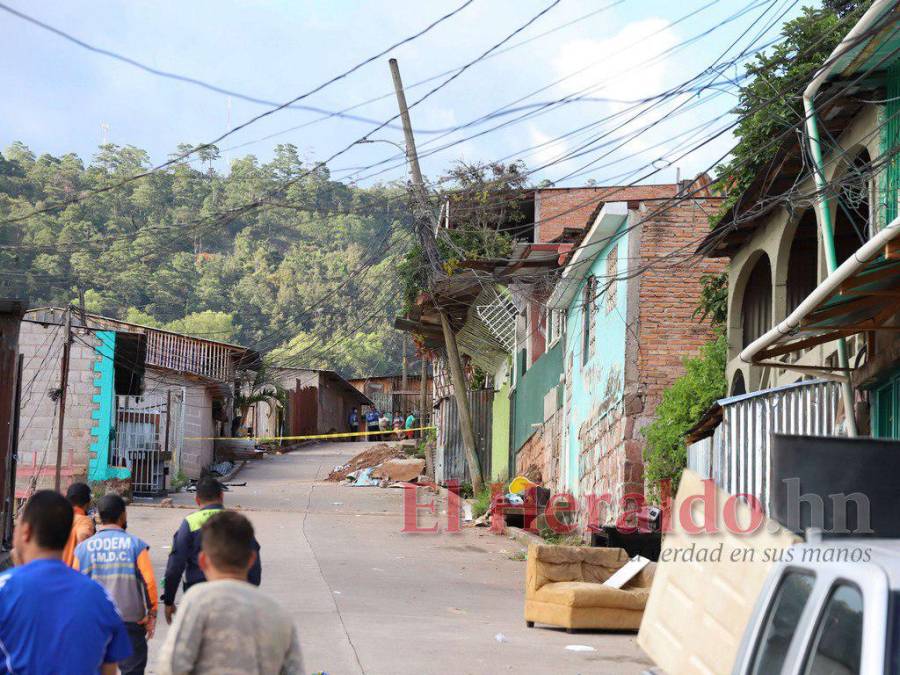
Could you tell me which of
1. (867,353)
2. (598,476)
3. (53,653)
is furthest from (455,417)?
(53,653)

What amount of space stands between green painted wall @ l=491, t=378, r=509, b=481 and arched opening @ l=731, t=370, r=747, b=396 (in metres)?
14.0

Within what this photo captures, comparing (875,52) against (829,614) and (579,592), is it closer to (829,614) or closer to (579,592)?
(579,592)

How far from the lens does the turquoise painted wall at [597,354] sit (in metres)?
16.3

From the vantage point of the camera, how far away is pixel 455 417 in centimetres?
2891

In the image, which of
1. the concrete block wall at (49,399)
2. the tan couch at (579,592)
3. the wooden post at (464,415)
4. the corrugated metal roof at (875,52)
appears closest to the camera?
the corrugated metal roof at (875,52)

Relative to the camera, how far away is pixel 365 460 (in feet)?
113

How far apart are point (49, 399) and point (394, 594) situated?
660 inches

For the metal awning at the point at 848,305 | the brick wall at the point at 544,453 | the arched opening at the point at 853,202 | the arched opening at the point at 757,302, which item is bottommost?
the brick wall at the point at 544,453

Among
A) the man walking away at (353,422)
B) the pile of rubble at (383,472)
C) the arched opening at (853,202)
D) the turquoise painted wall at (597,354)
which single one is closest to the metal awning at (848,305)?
the arched opening at (853,202)

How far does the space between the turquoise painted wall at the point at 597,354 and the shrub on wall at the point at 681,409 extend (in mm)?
1507

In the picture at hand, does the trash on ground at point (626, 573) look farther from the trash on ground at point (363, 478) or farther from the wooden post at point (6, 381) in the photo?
the trash on ground at point (363, 478)

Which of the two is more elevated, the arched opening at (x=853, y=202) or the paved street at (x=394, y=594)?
the arched opening at (x=853, y=202)

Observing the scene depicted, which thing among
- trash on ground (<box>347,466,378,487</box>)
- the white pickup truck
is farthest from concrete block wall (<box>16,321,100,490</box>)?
the white pickup truck

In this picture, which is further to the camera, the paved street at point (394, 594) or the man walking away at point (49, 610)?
the paved street at point (394, 594)
